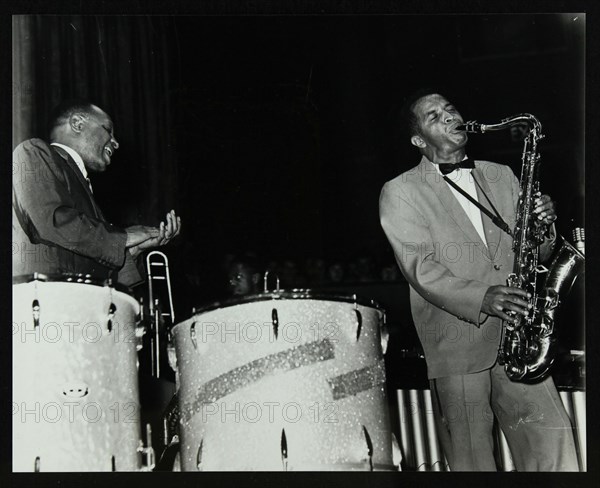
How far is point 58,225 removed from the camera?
Result: 331 centimetres

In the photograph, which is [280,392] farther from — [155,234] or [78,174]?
[78,174]

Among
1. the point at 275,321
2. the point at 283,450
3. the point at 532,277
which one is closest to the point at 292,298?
the point at 275,321

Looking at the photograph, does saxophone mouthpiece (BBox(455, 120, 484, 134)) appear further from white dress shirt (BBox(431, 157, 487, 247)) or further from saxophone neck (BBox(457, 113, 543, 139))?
white dress shirt (BBox(431, 157, 487, 247))

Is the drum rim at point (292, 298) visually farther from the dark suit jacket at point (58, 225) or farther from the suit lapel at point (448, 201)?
the suit lapel at point (448, 201)

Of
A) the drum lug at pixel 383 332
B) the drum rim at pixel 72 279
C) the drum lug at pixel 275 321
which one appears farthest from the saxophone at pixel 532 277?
the drum rim at pixel 72 279

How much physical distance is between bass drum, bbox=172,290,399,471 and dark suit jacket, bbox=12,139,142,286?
0.45 metres

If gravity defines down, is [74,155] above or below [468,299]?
above

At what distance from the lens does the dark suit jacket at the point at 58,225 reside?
329 cm

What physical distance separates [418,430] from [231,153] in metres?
1.26

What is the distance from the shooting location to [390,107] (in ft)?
10.9

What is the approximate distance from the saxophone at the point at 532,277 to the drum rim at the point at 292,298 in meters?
0.53

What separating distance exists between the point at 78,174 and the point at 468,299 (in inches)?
61.2

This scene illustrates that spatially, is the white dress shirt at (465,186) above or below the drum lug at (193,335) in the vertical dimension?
above

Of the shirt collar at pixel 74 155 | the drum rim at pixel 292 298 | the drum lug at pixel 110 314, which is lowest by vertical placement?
the drum lug at pixel 110 314
